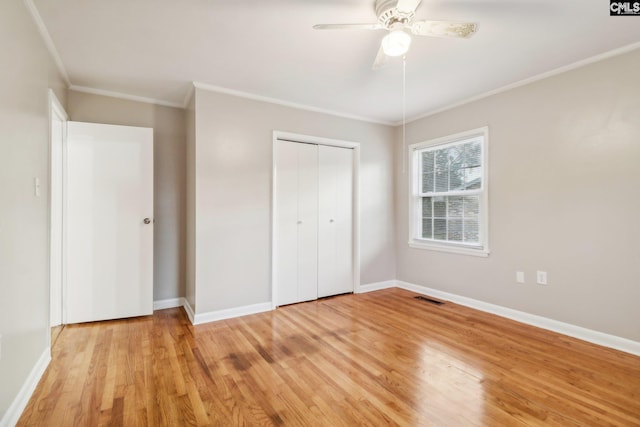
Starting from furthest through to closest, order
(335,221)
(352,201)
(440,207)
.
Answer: (352,201) → (335,221) → (440,207)

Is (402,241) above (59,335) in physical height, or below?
above

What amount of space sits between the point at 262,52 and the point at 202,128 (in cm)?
106

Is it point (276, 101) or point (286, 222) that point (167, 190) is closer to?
point (286, 222)

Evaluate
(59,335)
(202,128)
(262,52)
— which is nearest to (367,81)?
(262,52)

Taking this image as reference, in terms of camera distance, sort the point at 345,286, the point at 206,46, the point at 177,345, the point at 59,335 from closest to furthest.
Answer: the point at 206,46
the point at 177,345
the point at 59,335
the point at 345,286

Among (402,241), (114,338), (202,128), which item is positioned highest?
(202,128)

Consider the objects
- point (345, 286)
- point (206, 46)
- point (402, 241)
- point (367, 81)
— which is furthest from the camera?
point (402, 241)

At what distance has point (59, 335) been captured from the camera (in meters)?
2.74

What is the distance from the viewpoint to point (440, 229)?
3938mm

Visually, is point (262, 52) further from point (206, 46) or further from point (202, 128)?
point (202, 128)

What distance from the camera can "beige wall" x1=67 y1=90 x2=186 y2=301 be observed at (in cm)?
353

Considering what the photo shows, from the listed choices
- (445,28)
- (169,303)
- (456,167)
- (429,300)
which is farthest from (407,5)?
(169,303)

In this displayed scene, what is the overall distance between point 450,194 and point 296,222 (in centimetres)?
195

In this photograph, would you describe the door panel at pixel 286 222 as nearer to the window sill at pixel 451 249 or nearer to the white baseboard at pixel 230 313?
the white baseboard at pixel 230 313
